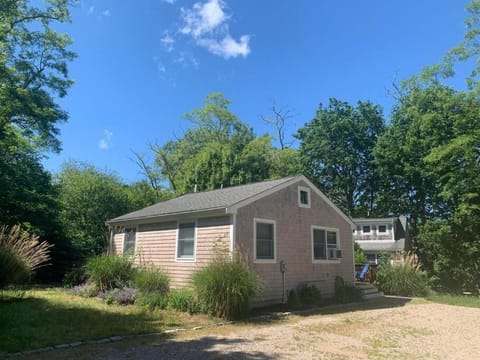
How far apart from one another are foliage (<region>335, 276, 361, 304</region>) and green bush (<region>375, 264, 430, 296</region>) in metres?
3.04

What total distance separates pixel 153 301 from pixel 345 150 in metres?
26.2

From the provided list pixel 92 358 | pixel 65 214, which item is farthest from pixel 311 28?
pixel 65 214

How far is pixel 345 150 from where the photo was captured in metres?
31.8

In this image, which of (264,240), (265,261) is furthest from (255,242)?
(265,261)

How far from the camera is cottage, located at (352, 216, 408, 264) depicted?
92.4 feet

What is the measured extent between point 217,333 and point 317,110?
29.9m

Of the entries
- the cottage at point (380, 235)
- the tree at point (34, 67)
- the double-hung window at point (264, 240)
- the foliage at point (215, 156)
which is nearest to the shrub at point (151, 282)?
the double-hung window at point (264, 240)

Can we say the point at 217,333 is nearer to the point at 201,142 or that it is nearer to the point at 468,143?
the point at 468,143

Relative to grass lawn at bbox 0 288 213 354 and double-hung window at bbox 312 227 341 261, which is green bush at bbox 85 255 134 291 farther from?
double-hung window at bbox 312 227 341 261

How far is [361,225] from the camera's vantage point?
29.8 metres

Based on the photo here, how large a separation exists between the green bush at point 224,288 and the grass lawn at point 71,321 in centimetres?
40

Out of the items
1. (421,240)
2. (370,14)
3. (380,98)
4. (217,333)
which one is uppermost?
(380,98)

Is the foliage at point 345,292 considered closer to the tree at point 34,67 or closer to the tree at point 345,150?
the tree at point 34,67

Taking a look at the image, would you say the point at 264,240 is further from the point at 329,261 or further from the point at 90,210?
the point at 90,210
